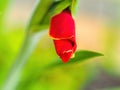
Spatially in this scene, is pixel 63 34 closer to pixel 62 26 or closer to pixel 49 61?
A: pixel 62 26

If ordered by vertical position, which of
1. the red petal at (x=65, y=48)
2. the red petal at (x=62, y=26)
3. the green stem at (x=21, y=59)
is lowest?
the green stem at (x=21, y=59)

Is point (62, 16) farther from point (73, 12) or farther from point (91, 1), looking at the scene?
point (91, 1)

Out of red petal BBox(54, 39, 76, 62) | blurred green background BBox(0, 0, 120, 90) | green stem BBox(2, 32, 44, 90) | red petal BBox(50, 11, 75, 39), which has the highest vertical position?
red petal BBox(50, 11, 75, 39)

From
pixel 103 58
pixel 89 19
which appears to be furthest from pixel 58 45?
pixel 89 19

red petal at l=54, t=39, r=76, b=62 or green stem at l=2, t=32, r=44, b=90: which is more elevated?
red petal at l=54, t=39, r=76, b=62

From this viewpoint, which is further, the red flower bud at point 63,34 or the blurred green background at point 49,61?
the blurred green background at point 49,61

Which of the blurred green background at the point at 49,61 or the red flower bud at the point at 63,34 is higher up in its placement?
the red flower bud at the point at 63,34
